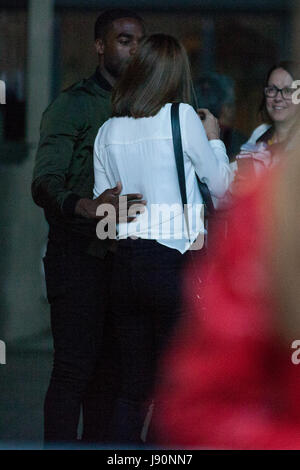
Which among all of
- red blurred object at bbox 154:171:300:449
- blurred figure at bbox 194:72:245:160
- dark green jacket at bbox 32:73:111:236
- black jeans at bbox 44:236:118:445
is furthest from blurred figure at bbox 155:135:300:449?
blurred figure at bbox 194:72:245:160

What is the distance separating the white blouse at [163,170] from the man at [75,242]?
0.97 ft

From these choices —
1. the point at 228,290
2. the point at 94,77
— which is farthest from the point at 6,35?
the point at 228,290

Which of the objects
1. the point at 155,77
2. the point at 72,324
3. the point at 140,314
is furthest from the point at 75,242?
the point at 155,77

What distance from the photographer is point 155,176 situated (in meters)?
3.55

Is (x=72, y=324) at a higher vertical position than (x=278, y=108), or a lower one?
lower

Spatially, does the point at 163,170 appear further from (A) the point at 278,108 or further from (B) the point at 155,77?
(A) the point at 278,108

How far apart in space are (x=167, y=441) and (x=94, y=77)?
1.31 m

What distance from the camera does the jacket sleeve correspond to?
379cm

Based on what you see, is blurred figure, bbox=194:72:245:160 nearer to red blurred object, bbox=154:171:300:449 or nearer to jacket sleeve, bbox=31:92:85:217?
jacket sleeve, bbox=31:92:85:217

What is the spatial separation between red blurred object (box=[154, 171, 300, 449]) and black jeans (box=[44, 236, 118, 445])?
31 cm

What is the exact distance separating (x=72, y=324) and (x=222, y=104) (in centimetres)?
136

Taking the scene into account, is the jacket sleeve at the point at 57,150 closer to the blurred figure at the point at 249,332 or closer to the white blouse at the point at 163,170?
the white blouse at the point at 163,170

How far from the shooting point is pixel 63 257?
156 inches

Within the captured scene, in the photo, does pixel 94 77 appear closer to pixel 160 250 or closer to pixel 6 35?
pixel 160 250
